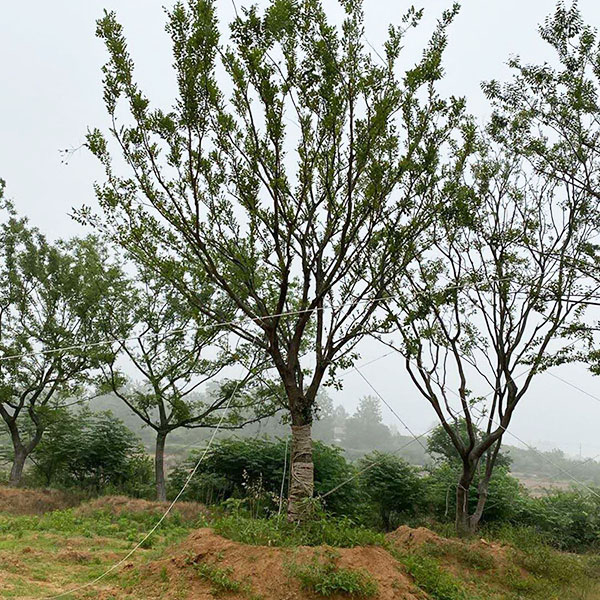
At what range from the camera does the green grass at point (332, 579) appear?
15.2 feet

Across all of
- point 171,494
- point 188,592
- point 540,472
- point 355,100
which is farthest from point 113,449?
point 540,472

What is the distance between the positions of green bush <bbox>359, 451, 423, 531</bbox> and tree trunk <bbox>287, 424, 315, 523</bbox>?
691 centimetres

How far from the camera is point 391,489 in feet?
43.2

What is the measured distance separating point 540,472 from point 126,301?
20022mm

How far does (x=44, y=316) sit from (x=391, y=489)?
38.5 ft

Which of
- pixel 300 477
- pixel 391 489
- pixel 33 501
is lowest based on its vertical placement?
pixel 33 501

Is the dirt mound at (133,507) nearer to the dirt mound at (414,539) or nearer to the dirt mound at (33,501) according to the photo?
the dirt mound at (33,501)

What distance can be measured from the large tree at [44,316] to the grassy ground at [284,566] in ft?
22.1

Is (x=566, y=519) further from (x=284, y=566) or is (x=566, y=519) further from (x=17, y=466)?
(x=17, y=466)

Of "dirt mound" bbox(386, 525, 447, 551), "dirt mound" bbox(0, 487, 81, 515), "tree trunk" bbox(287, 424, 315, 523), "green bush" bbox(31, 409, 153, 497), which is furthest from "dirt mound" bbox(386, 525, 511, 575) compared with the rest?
"green bush" bbox(31, 409, 153, 497)

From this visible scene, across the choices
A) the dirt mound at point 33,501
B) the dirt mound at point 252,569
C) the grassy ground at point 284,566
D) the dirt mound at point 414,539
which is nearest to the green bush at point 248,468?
the dirt mound at point 33,501

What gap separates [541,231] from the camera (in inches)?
407

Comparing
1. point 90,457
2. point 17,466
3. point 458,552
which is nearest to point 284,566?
point 458,552

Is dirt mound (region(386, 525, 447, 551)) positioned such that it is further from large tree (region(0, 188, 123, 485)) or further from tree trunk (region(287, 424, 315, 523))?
large tree (region(0, 188, 123, 485))
